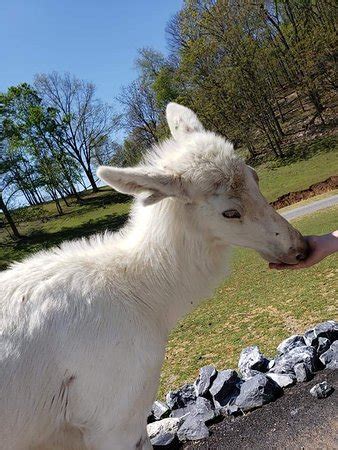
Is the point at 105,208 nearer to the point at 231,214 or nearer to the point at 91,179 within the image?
the point at 91,179

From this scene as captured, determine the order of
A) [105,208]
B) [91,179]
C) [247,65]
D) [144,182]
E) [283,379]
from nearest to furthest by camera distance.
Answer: [144,182]
[283,379]
[247,65]
[105,208]
[91,179]

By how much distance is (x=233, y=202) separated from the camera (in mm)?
3129

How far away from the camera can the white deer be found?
9.33ft

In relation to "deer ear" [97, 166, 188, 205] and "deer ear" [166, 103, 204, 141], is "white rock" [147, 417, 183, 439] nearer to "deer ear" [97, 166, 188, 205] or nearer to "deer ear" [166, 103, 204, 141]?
"deer ear" [97, 166, 188, 205]

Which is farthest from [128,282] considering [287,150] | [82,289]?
[287,150]

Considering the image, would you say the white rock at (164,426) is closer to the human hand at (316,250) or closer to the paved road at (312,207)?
the human hand at (316,250)

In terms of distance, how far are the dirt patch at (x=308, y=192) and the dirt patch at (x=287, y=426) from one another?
850 inches

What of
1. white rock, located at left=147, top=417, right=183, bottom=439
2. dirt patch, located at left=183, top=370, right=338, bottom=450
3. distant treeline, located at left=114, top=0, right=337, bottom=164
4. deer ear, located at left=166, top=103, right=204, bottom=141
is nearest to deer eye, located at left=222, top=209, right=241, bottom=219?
deer ear, located at left=166, top=103, right=204, bottom=141

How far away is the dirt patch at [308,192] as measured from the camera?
24645 mm

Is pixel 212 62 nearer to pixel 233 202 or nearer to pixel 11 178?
pixel 11 178

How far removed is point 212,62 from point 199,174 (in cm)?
3387

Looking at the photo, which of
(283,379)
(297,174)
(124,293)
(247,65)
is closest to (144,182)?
(124,293)

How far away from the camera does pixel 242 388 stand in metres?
5.04

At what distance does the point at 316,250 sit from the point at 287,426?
219cm
